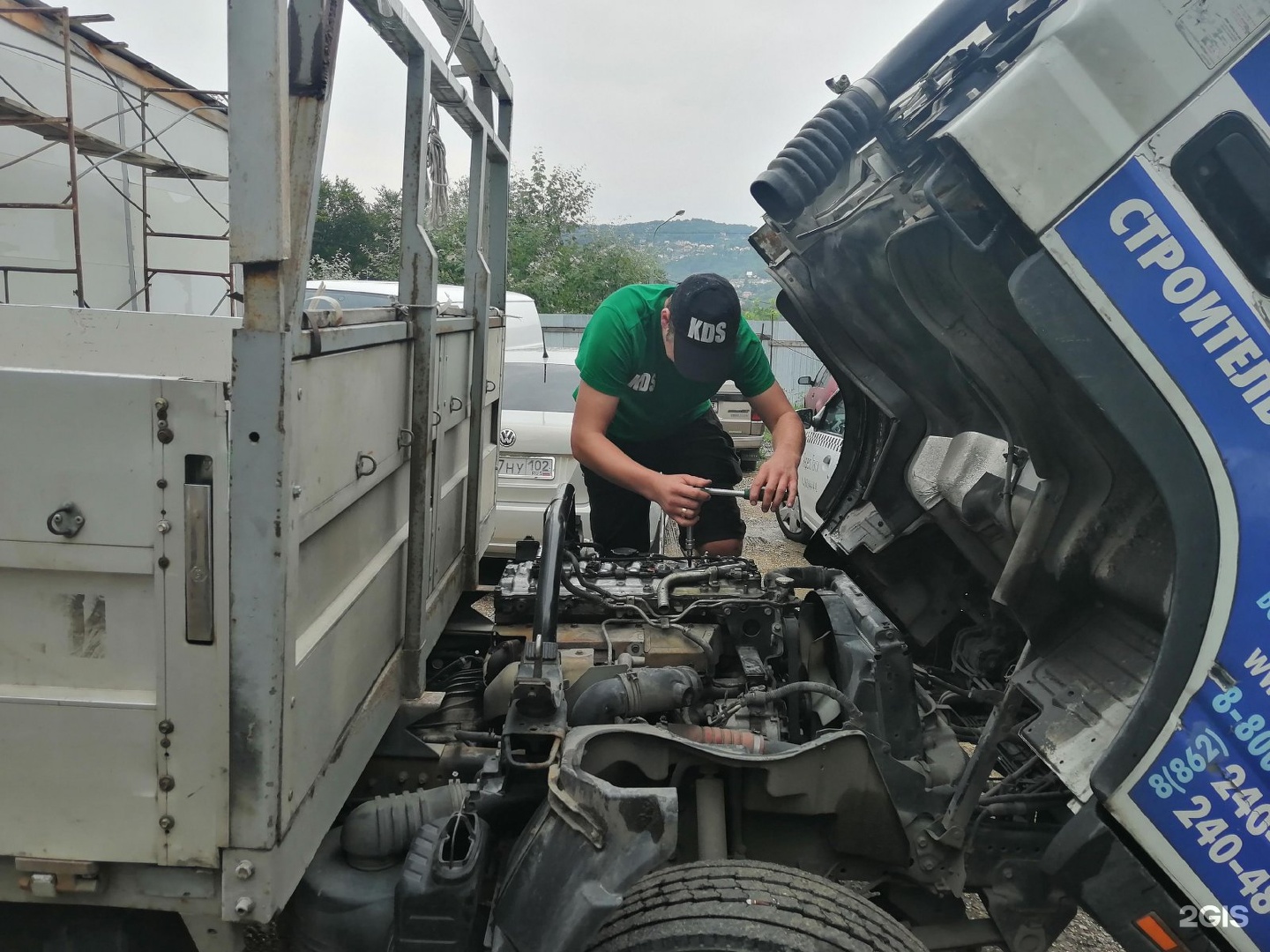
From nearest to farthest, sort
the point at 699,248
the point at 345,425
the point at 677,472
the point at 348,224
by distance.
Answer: the point at 345,425 → the point at 677,472 → the point at 348,224 → the point at 699,248

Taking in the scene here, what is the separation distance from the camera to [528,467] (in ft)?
19.6

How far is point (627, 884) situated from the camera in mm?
1751

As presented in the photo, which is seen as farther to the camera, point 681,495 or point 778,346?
point 778,346

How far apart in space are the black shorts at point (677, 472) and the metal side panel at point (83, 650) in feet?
8.35

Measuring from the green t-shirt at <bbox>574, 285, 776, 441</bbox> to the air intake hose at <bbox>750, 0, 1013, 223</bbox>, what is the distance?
134 centimetres

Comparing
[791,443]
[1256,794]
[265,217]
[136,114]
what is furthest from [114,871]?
[136,114]

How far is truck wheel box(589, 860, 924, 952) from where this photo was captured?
1.85 metres

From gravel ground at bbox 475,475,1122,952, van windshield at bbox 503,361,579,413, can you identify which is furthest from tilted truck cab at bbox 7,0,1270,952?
van windshield at bbox 503,361,579,413

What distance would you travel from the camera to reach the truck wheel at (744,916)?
1.85 m

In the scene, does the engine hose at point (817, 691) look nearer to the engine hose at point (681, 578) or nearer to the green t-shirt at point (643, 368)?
the engine hose at point (681, 578)

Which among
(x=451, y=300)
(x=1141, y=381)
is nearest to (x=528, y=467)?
(x=451, y=300)

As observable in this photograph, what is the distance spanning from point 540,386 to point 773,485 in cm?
344

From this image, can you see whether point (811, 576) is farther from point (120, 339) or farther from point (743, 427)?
point (743, 427)

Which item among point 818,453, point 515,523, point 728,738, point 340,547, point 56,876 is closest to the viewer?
point 56,876
